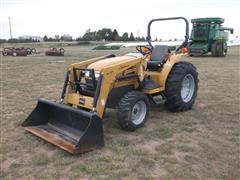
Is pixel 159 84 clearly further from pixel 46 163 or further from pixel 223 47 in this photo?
pixel 223 47

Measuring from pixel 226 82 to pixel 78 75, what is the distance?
5794 mm

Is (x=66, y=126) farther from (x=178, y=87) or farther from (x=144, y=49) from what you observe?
(x=144, y=49)

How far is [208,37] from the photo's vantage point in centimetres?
1958

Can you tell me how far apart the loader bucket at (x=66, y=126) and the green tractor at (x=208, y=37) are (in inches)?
643

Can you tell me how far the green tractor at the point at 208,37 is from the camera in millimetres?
19562

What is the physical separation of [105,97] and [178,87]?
1.76 meters

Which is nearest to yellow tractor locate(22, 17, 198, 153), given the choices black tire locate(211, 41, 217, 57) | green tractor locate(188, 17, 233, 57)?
green tractor locate(188, 17, 233, 57)

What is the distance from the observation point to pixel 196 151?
3.97m

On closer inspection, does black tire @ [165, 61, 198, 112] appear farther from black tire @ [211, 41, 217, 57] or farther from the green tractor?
black tire @ [211, 41, 217, 57]

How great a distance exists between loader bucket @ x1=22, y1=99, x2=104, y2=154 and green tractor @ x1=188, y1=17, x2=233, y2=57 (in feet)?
53.6

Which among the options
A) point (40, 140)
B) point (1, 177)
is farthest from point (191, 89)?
point (1, 177)

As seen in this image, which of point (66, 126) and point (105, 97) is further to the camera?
point (66, 126)

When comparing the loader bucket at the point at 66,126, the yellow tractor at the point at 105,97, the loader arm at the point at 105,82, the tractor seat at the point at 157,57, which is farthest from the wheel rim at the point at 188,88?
the loader bucket at the point at 66,126

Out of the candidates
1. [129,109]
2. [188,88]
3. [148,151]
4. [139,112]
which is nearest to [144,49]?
[188,88]
